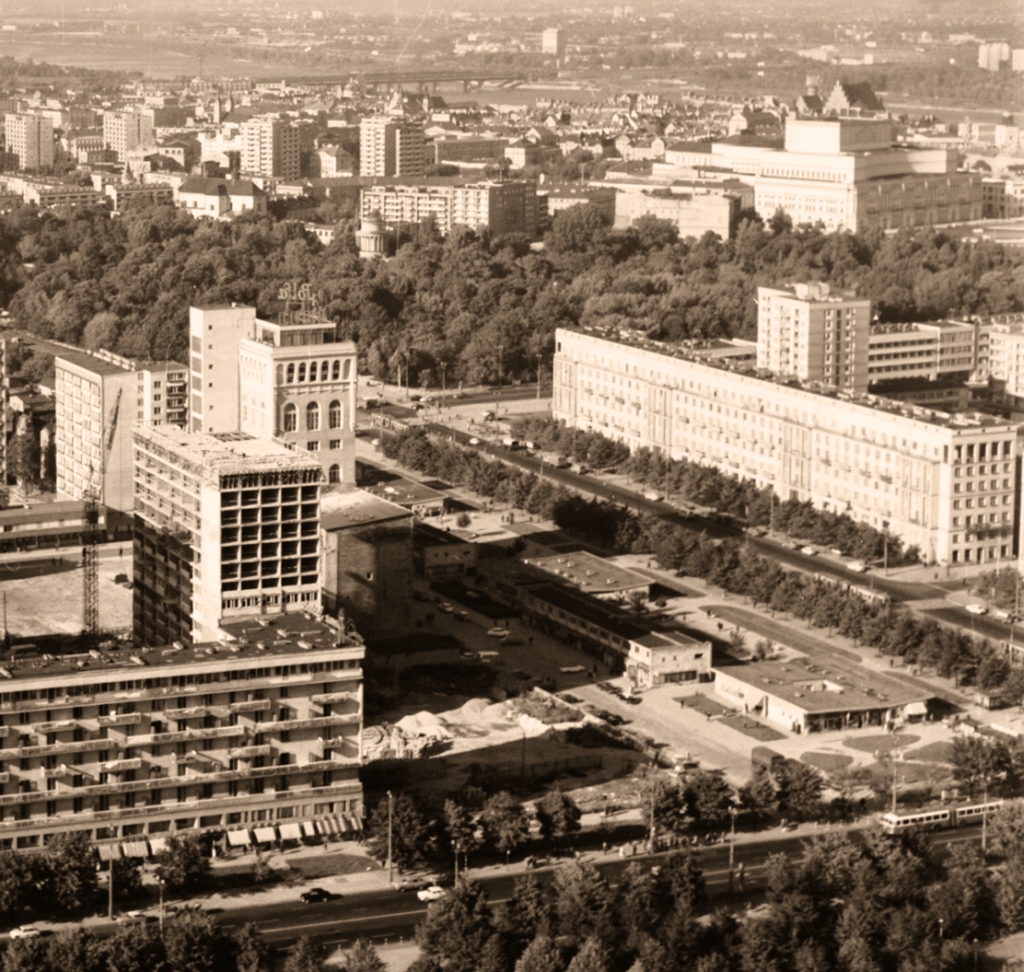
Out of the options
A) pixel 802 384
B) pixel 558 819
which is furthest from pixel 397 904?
pixel 802 384

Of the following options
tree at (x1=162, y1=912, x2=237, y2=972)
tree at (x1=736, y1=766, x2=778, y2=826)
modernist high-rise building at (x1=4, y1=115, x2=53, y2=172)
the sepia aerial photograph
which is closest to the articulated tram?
the sepia aerial photograph

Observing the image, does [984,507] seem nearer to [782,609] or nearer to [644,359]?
[782,609]

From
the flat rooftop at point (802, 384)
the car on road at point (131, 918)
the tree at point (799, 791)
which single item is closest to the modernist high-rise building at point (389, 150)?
the flat rooftop at point (802, 384)

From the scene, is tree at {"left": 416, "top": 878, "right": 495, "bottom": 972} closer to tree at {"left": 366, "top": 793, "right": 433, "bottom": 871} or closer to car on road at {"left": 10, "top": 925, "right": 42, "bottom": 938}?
tree at {"left": 366, "top": 793, "right": 433, "bottom": 871}

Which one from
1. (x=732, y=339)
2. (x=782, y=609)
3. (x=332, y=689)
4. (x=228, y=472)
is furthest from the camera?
(x=732, y=339)

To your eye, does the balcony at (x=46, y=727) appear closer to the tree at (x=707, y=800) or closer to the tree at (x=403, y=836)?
the tree at (x=403, y=836)

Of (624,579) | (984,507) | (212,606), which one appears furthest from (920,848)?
(984,507)
